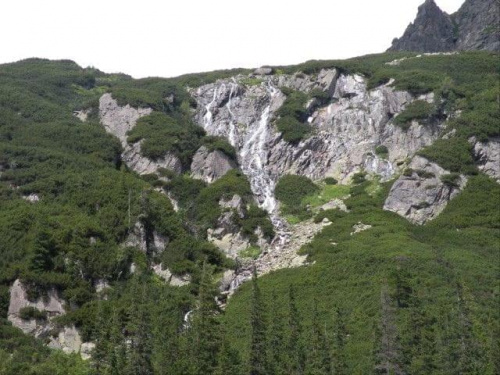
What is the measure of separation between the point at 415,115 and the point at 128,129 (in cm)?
4219

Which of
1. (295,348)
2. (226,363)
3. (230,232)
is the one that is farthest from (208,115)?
(226,363)

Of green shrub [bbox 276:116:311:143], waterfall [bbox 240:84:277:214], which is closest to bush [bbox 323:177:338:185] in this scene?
waterfall [bbox 240:84:277:214]

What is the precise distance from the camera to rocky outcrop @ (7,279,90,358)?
47.8 metres

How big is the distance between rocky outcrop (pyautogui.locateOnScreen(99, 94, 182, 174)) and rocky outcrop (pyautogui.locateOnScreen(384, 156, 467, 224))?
30527 millimetres

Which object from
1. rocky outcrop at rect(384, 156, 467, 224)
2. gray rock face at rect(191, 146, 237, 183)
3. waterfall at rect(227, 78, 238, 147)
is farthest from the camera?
waterfall at rect(227, 78, 238, 147)

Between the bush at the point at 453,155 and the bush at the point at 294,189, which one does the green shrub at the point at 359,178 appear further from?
the bush at the point at 453,155

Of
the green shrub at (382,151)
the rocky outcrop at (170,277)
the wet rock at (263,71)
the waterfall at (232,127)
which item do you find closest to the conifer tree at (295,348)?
the rocky outcrop at (170,277)

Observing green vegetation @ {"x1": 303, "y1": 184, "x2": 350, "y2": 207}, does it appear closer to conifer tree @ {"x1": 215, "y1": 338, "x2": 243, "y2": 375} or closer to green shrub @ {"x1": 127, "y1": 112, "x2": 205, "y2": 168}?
green shrub @ {"x1": 127, "y1": 112, "x2": 205, "y2": 168}

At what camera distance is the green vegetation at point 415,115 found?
8262 centimetres

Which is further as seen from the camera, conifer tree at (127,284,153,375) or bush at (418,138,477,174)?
bush at (418,138,477,174)

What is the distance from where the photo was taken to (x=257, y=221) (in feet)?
224

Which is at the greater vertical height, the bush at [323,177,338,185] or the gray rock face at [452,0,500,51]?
the gray rock face at [452,0,500,51]

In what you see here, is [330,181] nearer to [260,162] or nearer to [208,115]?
[260,162]

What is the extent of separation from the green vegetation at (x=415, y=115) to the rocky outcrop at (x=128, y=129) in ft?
103
